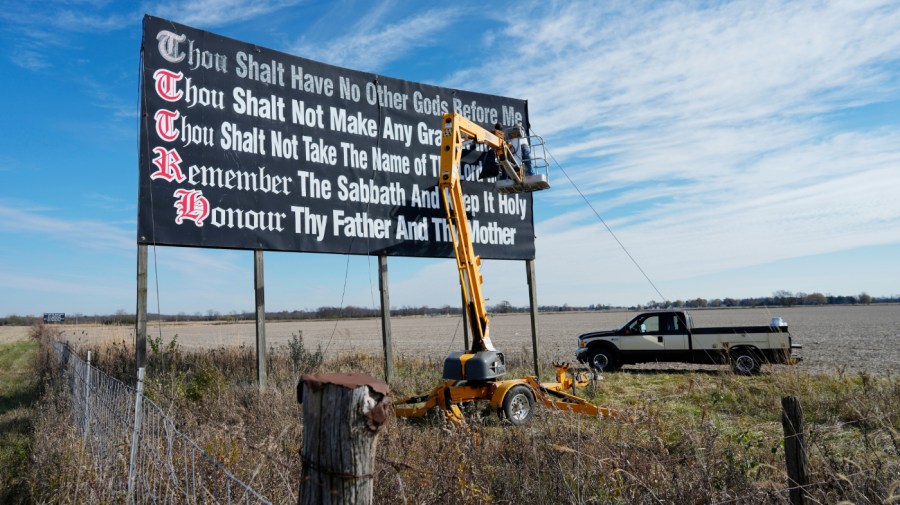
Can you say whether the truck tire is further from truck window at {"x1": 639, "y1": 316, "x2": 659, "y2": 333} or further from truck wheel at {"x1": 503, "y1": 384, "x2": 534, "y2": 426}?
truck wheel at {"x1": 503, "y1": 384, "x2": 534, "y2": 426}

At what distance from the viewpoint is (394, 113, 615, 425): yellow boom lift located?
344 inches

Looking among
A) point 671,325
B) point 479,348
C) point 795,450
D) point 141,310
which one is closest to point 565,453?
point 795,450

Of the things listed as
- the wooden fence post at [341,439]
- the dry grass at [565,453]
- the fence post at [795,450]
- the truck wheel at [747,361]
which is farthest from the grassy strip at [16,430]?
the truck wheel at [747,361]

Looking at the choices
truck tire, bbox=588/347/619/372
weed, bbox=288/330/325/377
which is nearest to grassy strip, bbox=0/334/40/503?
weed, bbox=288/330/325/377

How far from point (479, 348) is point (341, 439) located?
26.0ft

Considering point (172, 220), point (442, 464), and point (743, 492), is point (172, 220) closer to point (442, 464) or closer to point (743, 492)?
point (442, 464)

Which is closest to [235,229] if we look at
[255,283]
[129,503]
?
[255,283]

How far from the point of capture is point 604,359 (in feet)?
55.8

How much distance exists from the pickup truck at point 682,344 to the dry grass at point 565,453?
18.6ft

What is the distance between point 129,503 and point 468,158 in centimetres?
984

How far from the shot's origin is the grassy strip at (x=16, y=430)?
5676 mm

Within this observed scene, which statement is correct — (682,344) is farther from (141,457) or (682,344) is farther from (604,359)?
(141,457)

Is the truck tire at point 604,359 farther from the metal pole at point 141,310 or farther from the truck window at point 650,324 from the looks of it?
the metal pole at point 141,310

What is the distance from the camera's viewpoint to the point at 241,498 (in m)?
3.48
